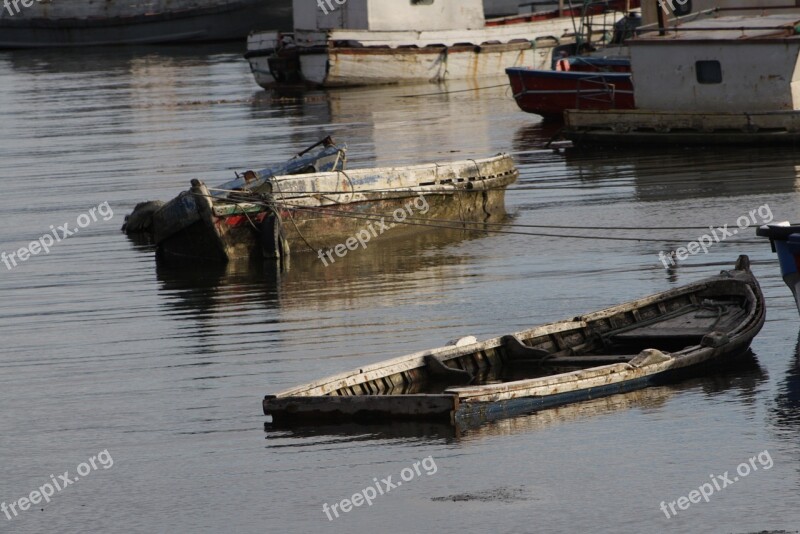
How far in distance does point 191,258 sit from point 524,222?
5396 millimetres

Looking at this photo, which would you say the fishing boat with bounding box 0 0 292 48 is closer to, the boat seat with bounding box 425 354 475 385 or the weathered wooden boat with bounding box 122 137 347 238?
the weathered wooden boat with bounding box 122 137 347 238

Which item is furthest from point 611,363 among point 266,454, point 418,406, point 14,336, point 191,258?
point 191,258

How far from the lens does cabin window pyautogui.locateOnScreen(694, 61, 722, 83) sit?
28938mm

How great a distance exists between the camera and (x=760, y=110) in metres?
29.0

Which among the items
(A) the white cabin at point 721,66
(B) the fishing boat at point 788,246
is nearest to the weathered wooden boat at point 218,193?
(B) the fishing boat at point 788,246

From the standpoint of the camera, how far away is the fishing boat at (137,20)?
6825 cm

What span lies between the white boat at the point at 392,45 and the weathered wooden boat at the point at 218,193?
22.1m

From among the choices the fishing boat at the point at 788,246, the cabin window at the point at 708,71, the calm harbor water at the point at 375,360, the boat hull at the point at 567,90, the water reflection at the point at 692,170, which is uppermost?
the cabin window at the point at 708,71

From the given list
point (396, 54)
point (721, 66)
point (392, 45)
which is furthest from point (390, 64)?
point (721, 66)

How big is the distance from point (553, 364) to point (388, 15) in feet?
107

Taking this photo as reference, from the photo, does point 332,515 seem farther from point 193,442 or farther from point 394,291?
point 394,291

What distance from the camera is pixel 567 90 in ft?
115

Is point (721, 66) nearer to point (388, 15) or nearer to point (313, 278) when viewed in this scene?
point (313, 278)

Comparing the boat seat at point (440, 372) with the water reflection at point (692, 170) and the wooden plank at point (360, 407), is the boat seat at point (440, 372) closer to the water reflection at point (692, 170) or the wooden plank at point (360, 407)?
the wooden plank at point (360, 407)
